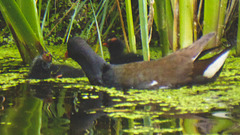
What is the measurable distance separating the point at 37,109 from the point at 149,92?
94 centimetres

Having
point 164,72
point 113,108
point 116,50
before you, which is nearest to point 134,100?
point 113,108

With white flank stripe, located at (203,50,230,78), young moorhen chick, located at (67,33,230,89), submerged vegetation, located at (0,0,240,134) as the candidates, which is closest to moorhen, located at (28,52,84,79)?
submerged vegetation, located at (0,0,240,134)

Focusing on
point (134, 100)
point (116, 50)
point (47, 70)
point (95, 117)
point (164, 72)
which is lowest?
point (95, 117)

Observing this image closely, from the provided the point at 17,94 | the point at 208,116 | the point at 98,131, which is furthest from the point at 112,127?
the point at 17,94

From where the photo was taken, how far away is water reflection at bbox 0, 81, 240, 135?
2.74 m

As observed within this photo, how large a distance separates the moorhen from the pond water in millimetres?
101

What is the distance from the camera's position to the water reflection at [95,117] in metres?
2.74

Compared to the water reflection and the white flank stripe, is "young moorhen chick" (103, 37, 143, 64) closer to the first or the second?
the white flank stripe

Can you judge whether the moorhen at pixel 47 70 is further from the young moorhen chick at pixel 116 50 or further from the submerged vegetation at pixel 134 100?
the young moorhen chick at pixel 116 50

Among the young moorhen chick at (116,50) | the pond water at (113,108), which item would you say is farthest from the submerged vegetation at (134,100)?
the young moorhen chick at (116,50)

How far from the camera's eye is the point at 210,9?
4859 mm

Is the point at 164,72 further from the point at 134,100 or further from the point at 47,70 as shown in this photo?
the point at 47,70

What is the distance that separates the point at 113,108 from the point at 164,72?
2.53 feet

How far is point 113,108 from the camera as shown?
3346 millimetres
